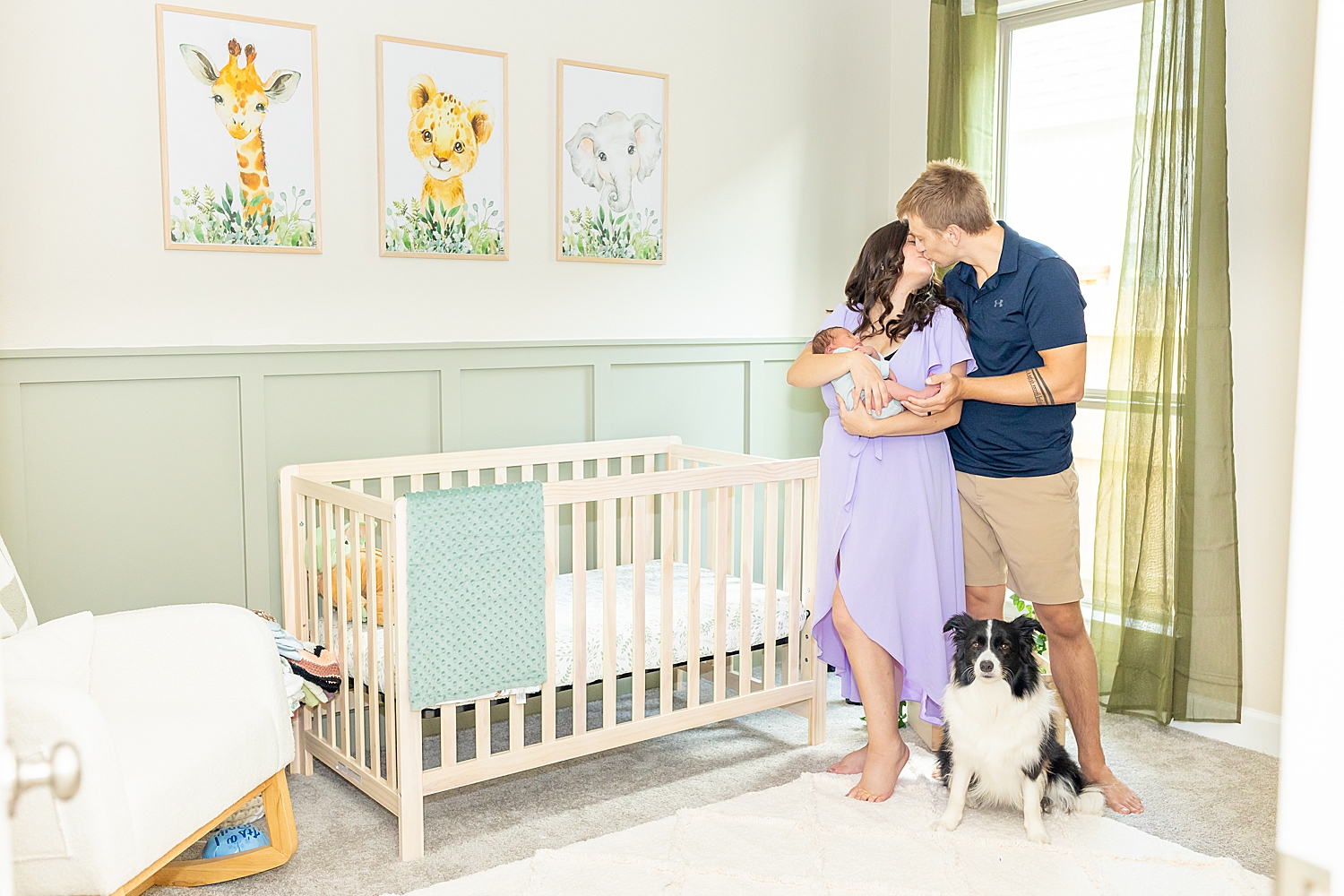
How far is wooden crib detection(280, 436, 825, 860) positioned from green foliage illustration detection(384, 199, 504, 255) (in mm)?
549

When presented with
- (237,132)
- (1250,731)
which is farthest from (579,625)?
(1250,731)

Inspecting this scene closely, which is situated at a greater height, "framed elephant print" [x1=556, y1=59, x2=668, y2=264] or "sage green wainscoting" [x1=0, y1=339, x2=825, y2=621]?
"framed elephant print" [x1=556, y1=59, x2=668, y2=264]

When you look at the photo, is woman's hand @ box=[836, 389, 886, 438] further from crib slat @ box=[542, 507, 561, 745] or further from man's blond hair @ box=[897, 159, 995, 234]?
crib slat @ box=[542, 507, 561, 745]

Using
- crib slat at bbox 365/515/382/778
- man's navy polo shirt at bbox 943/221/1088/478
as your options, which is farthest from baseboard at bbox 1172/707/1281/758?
crib slat at bbox 365/515/382/778

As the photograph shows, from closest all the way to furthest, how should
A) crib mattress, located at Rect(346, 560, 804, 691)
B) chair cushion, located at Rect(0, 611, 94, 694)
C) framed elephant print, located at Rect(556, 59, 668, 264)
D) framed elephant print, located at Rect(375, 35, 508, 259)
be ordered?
chair cushion, located at Rect(0, 611, 94, 694) → crib mattress, located at Rect(346, 560, 804, 691) → framed elephant print, located at Rect(375, 35, 508, 259) → framed elephant print, located at Rect(556, 59, 668, 264)

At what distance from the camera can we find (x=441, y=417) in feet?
9.57

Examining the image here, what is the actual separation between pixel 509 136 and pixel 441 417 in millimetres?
785

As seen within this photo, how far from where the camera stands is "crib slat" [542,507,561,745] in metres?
2.36

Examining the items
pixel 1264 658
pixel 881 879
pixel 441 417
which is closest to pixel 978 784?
pixel 881 879

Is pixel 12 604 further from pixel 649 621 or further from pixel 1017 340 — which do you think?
pixel 1017 340

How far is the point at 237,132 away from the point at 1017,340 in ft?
6.10

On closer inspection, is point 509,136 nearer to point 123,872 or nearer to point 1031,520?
point 1031,520

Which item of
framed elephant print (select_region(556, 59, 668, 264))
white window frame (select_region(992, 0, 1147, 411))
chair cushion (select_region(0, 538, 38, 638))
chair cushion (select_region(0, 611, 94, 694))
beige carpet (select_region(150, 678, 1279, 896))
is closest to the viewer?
chair cushion (select_region(0, 611, 94, 694))

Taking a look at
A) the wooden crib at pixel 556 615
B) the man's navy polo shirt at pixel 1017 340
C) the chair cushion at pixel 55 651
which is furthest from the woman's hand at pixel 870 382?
the chair cushion at pixel 55 651
